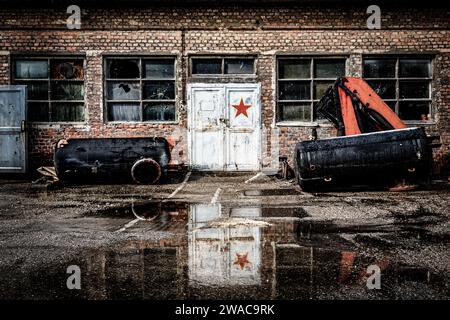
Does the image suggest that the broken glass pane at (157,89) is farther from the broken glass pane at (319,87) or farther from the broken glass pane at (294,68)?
the broken glass pane at (319,87)

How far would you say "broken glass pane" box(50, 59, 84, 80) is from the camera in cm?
1160

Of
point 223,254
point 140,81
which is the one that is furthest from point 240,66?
point 223,254

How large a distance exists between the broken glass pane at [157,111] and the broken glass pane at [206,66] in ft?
3.63

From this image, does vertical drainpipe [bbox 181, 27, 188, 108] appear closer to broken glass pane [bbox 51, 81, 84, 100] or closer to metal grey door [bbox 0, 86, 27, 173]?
broken glass pane [bbox 51, 81, 84, 100]

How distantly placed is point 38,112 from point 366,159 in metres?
8.31

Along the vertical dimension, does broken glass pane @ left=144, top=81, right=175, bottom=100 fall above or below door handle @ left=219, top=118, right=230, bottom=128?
above

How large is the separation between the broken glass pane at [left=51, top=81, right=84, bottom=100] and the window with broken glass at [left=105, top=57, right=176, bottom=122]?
0.70 metres

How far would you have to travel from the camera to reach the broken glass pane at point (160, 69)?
11.7 metres

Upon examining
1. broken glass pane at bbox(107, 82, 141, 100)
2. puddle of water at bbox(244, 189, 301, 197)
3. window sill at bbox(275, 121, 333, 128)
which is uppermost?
broken glass pane at bbox(107, 82, 141, 100)

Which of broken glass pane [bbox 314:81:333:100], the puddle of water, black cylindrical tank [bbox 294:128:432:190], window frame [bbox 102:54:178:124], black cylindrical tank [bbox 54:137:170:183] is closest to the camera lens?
black cylindrical tank [bbox 294:128:432:190]

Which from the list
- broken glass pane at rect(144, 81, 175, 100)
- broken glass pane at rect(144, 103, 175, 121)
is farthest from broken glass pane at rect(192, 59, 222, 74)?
broken glass pane at rect(144, 103, 175, 121)

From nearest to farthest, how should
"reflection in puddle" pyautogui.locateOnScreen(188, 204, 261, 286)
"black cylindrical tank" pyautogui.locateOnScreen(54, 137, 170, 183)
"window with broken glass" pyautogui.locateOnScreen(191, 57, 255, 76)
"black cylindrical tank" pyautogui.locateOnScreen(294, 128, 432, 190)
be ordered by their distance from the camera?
"reflection in puddle" pyautogui.locateOnScreen(188, 204, 261, 286) → "black cylindrical tank" pyautogui.locateOnScreen(294, 128, 432, 190) → "black cylindrical tank" pyautogui.locateOnScreen(54, 137, 170, 183) → "window with broken glass" pyautogui.locateOnScreen(191, 57, 255, 76)

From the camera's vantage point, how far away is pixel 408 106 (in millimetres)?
11875
